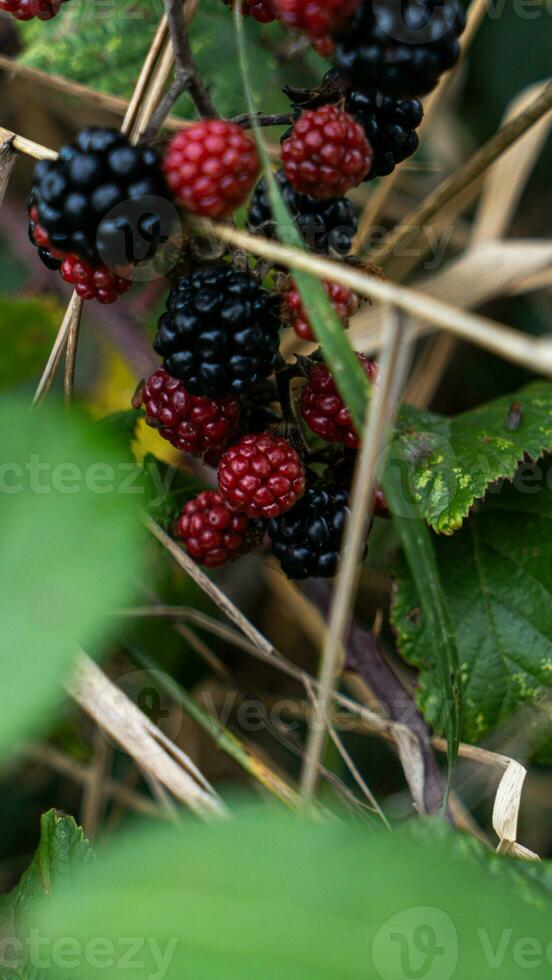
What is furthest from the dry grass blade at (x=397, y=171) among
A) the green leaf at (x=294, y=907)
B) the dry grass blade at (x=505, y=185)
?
the green leaf at (x=294, y=907)

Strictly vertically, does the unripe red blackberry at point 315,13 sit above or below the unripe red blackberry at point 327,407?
above

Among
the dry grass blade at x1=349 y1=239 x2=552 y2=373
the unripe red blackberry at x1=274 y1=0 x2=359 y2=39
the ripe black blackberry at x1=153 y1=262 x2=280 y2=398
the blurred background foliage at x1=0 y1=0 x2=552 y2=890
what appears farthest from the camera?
the dry grass blade at x1=349 y1=239 x2=552 y2=373

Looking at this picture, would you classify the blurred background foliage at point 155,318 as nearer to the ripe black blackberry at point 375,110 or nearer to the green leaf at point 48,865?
the green leaf at point 48,865

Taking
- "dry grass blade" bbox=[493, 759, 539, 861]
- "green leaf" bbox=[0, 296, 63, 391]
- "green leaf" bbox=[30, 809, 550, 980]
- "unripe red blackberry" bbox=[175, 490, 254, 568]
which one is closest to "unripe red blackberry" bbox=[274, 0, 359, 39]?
"unripe red blackberry" bbox=[175, 490, 254, 568]

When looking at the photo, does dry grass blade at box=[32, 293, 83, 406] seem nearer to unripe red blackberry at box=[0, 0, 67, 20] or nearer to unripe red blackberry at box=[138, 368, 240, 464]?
unripe red blackberry at box=[138, 368, 240, 464]

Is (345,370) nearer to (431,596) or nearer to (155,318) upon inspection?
(431,596)

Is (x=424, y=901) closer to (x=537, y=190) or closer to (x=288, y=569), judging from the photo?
(x=288, y=569)
